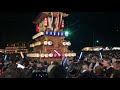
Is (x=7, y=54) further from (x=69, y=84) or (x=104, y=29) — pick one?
(x=104, y=29)

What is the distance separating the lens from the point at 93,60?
12.7 feet

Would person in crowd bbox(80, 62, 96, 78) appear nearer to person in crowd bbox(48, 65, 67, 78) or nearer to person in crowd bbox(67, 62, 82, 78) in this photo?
person in crowd bbox(67, 62, 82, 78)

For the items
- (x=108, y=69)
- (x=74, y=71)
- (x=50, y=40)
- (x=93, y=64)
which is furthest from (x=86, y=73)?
(x=50, y=40)

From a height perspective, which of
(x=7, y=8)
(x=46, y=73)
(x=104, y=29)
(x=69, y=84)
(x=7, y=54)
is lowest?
(x=69, y=84)

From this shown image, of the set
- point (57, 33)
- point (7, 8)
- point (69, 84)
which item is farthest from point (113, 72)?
point (57, 33)

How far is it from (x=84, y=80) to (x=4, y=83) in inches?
57.9

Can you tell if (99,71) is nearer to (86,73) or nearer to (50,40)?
(86,73)

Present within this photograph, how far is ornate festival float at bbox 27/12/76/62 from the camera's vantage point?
4707 millimetres

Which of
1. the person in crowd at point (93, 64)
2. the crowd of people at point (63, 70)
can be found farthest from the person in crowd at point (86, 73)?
the person in crowd at point (93, 64)

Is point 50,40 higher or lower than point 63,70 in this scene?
higher

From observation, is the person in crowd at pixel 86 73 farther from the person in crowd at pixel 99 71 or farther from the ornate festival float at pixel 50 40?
the ornate festival float at pixel 50 40

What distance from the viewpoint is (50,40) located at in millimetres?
6465

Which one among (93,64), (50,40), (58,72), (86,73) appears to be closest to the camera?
(86,73)

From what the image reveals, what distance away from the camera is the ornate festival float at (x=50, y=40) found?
4707 millimetres
